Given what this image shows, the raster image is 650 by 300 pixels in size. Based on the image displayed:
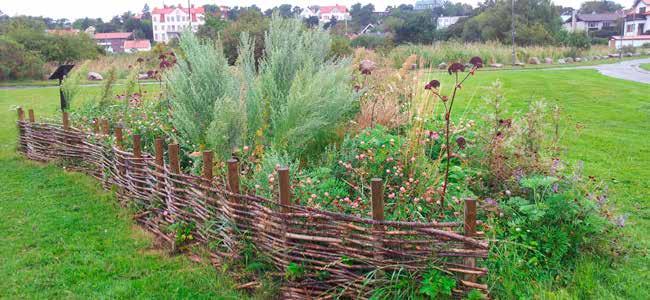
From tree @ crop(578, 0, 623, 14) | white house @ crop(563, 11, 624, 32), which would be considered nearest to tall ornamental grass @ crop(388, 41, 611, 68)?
white house @ crop(563, 11, 624, 32)

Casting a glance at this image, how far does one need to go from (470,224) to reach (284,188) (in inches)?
41.2

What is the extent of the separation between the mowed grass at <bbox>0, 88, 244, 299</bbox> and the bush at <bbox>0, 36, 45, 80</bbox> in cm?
1880

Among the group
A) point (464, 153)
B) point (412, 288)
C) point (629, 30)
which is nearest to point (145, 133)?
point (464, 153)

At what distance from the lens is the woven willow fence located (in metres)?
2.75

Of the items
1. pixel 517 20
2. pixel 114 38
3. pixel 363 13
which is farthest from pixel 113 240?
pixel 363 13

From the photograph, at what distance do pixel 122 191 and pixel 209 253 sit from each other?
6.17 ft

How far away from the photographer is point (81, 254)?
3973mm

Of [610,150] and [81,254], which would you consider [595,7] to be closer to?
[610,150]

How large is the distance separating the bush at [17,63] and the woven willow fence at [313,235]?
2133 centimetres

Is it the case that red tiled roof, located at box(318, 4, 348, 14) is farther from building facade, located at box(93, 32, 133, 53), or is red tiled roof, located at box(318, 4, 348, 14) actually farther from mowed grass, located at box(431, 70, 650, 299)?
mowed grass, located at box(431, 70, 650, 299)

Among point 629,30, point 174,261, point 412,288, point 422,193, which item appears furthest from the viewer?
point 629,30

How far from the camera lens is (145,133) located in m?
5.54

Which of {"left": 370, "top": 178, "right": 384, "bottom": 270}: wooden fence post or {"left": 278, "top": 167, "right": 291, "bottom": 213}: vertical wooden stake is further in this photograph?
{"left": 278, "top": 167, "right": 291, "bottom": 213}: vertical wooden stake

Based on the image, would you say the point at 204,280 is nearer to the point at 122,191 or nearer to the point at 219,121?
the point at 219,121
